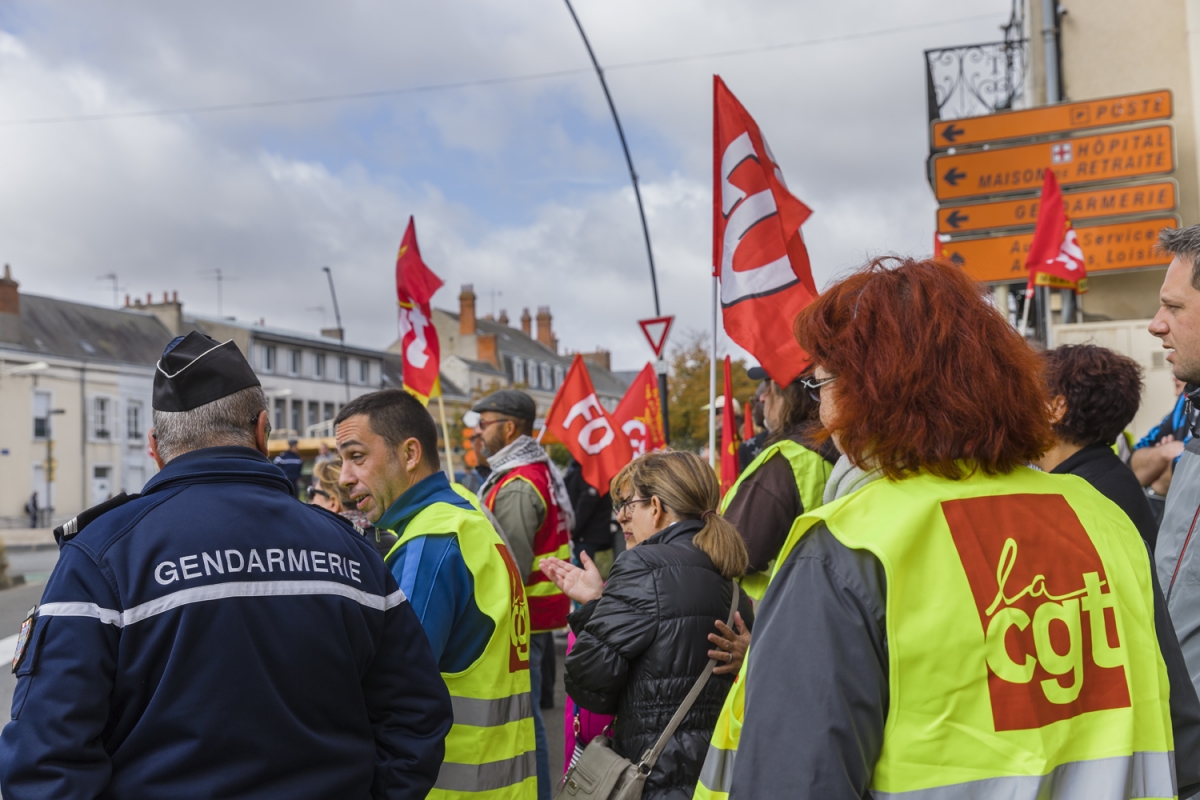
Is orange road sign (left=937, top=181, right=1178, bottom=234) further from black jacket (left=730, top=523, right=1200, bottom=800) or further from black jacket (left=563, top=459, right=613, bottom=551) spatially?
black jacket (left=730, top=523, right=1200, bottom=800)

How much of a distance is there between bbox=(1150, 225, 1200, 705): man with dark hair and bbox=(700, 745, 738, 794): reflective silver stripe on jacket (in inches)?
54.3

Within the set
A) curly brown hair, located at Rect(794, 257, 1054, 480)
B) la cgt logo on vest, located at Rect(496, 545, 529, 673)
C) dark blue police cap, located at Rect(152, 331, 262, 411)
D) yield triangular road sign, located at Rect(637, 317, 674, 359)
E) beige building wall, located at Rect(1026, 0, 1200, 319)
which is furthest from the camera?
yield triangular road sign, located at Rect(637, 317, 674, 359)

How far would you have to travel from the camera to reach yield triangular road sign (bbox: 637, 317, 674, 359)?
12.3 m

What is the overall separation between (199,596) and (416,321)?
6383 millimetres

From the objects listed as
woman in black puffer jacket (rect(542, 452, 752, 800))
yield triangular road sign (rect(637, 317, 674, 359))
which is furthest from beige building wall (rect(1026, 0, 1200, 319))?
woman in black puffer jacket (rect(542, 452, 752, 800))

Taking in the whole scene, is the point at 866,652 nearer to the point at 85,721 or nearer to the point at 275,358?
the point at 85,721

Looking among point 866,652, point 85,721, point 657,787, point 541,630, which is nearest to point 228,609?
point 85,721

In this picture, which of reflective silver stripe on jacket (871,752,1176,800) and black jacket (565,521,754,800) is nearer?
reflective silver stripe on jacket (871,752,1176,800)

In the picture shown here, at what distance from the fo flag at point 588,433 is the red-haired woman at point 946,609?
6325mm

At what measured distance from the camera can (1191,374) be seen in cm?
261

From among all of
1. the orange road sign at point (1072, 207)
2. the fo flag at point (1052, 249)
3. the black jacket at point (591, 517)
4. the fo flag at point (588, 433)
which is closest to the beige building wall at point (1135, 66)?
the orange road sign at point (1072, 207)

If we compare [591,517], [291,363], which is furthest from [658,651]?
[291,363]

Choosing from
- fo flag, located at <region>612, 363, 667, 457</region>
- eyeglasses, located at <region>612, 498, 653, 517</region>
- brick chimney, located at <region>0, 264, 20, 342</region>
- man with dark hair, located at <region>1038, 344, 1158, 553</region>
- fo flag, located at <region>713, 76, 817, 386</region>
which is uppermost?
brick chimney, located at <region>0, 264, 20, 342</region>

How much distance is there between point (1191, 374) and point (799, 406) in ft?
6.15
